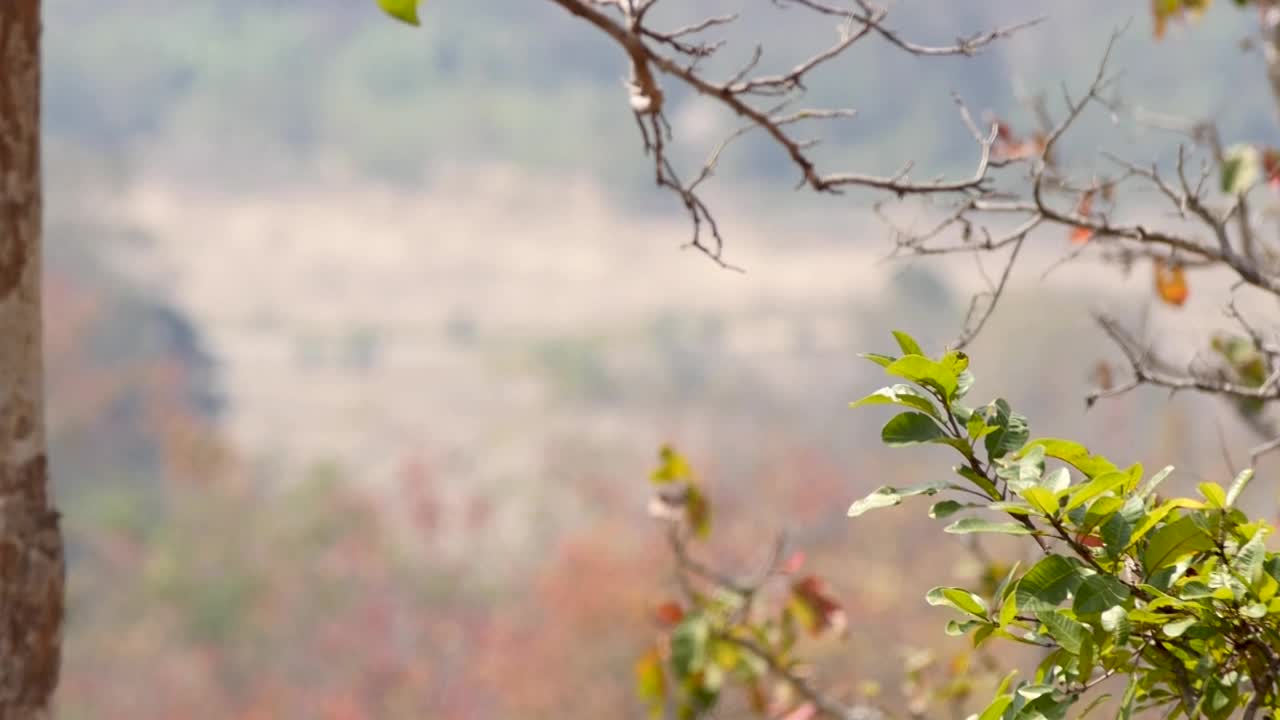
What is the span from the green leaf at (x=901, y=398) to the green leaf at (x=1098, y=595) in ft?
0.36

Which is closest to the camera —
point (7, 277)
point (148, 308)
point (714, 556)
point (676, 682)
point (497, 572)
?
point (7, 277)

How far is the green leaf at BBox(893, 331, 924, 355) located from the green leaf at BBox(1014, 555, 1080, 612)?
0.39 feet

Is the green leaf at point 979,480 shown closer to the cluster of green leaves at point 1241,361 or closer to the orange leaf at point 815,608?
the cluster of green leaves at point 1241,361

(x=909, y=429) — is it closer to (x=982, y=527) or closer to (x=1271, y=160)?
(x=982, y=527)

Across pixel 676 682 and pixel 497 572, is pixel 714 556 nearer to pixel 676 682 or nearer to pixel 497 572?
pixel 497 572

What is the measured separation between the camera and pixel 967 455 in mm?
624

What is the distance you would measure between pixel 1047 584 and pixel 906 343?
0.44 ft

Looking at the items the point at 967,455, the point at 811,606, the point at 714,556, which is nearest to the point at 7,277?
the point at 967,455

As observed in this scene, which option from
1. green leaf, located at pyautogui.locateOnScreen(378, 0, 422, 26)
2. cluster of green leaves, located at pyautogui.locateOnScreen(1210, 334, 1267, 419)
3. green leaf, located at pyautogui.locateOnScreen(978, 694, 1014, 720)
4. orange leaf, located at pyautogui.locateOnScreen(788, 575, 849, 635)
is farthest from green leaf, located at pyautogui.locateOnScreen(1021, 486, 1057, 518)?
orange leaf, located at pyautogui.locateOnScreen(788, 575, 849, 635)

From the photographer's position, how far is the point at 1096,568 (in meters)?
0.61

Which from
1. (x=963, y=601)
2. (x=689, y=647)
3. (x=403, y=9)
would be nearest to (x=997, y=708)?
(x=963, y=601)

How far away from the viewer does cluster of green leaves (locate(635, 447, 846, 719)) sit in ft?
5.31

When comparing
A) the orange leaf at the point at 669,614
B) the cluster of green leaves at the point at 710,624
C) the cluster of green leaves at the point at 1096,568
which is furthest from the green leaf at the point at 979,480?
the orange leaf at the point at 669,614

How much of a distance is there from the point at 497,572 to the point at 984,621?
11.2m
